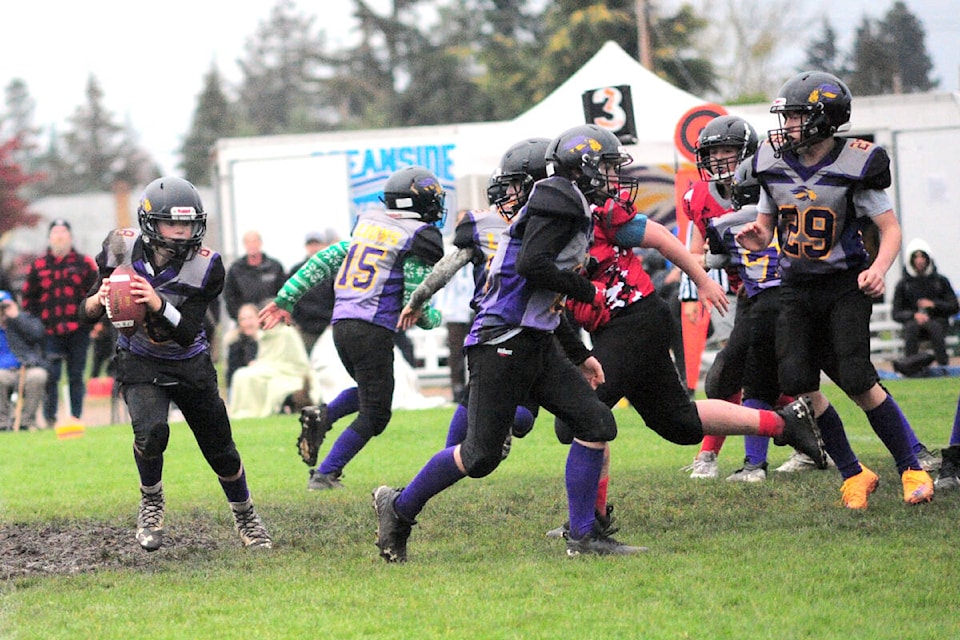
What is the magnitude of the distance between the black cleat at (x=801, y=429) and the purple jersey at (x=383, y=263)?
7.77 feet

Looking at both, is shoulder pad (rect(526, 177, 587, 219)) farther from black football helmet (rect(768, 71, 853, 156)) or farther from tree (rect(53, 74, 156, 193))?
tree (rect(53, 74, 156, 193))

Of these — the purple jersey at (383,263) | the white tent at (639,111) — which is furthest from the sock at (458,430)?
the white tent at (639,111)

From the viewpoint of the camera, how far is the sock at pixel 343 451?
8461 mm

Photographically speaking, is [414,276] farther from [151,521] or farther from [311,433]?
[151,521]

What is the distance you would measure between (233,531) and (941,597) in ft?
12.1

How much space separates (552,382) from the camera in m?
6.05

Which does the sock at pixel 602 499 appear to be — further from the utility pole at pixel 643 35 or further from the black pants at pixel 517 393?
the utility pole at pixel 643 35

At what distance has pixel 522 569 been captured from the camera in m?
5.81

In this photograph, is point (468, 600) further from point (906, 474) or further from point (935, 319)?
point (935, 319)

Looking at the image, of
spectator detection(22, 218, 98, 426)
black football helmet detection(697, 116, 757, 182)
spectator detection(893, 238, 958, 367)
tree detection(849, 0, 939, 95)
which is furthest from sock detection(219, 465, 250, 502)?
tree detection(849, 0, 939, 95)

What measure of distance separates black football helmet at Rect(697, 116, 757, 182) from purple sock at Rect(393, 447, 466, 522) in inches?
115

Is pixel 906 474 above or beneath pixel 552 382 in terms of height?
beneath

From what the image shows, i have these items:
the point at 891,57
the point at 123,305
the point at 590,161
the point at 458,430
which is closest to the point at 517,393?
the point at 590,161

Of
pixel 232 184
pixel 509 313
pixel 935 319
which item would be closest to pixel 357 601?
pixel 509 313
